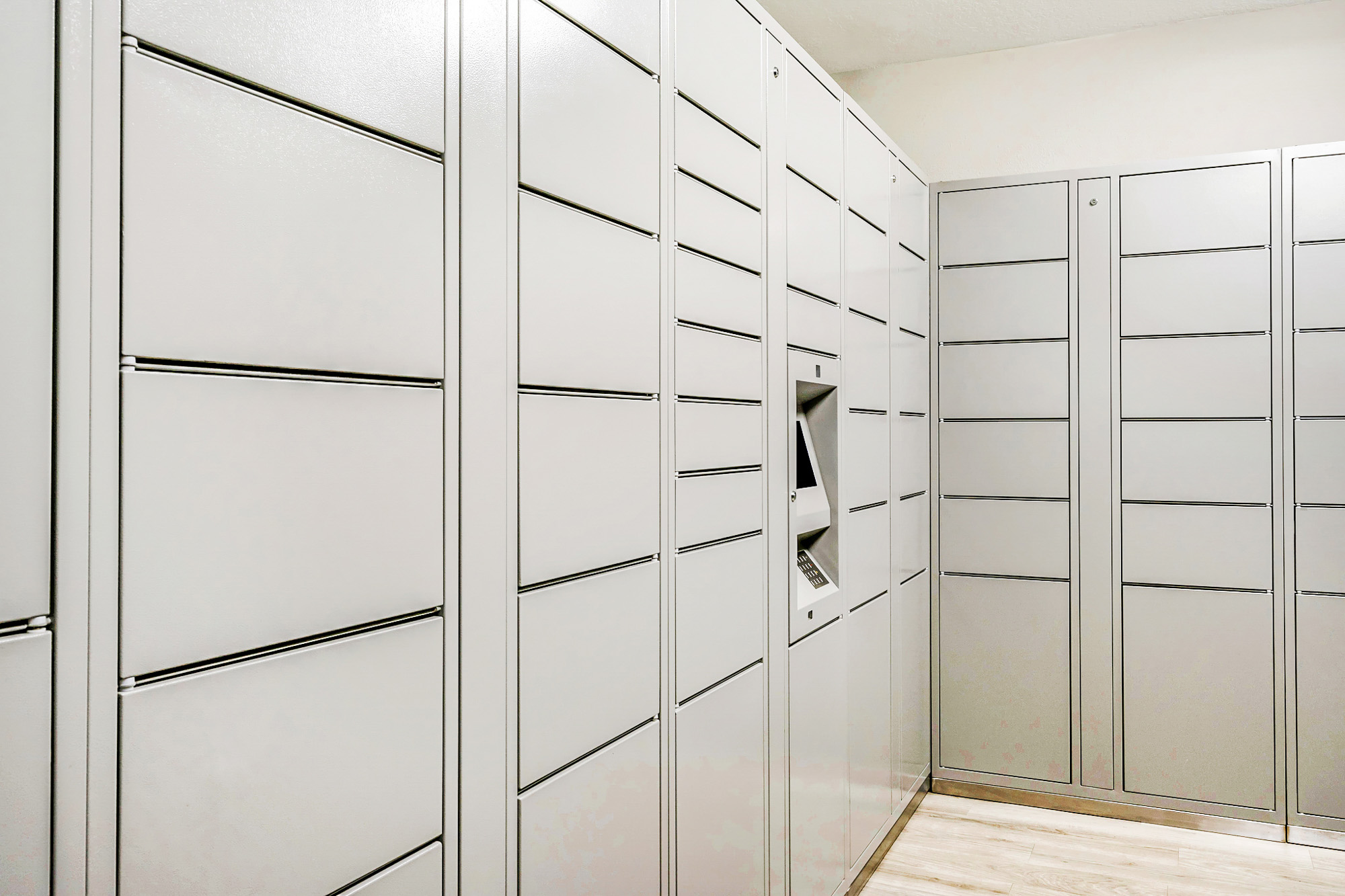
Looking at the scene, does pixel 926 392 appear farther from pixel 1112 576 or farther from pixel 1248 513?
pixel 1248 513

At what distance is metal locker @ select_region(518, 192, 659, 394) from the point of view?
1271 millimetres

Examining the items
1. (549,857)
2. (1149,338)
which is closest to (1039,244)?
(1149,338)

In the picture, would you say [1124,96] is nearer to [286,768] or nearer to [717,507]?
[717,507]

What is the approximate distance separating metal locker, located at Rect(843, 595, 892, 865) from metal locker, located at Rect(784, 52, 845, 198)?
4.12 ft

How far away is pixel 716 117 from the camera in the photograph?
5.98 feet

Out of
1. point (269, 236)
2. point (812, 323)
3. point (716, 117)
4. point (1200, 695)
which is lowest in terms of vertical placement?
point (1200, 695)

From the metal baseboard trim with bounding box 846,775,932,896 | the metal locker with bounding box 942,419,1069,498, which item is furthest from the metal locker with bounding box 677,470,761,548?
the metal locker with bounding box 942,419,1069,498

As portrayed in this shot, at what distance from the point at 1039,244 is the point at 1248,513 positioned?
3.94 ft

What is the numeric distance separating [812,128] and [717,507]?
1.11 metres

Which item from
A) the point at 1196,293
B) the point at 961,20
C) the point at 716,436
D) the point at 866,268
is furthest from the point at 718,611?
the point at 961,20

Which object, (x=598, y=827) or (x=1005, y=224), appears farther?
(x=1005, y=224)

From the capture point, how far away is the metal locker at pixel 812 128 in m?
2.18

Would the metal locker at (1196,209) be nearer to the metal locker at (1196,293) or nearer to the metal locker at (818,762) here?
the metal locker at (1196,293)

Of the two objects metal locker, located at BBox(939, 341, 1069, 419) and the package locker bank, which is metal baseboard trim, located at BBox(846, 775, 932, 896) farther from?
Result: metal locker, located at BBox(939, 341, 1069, 419)
